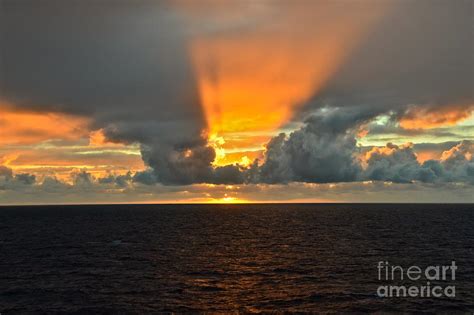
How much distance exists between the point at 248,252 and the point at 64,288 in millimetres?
43972

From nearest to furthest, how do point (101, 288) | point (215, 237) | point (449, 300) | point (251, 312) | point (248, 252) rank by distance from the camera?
point (251, 312)
point (449, 300)
point (101, 288)
point (248, 252)
point (215, 237)

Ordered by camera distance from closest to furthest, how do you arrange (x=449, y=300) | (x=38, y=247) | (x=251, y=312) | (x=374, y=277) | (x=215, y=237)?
(x=251, y=312) → (x=449, y=300) → (x=374, y=277) → (x=38, y=247) → (x=215, y=237)

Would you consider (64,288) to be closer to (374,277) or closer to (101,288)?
(101,288)

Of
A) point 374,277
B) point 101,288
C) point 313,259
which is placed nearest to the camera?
point 101,288

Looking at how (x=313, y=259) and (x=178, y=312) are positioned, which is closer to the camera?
(x=178, y=312)

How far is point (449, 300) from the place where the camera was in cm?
5147

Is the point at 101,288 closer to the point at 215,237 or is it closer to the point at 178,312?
the point at 178,312

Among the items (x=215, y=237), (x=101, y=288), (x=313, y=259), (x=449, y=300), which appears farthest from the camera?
(x=215, y=237)

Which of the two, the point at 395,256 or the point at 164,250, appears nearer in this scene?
the point at 395,256

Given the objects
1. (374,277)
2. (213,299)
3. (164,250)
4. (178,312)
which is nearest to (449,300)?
(374,277)

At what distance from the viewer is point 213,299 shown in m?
52.2

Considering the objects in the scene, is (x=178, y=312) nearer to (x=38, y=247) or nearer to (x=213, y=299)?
(x=213, y=299)

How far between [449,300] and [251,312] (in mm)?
24834

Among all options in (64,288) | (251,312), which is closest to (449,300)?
(251,312)
